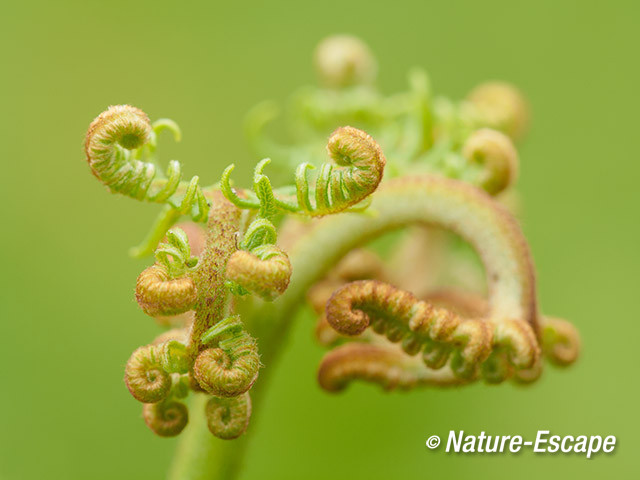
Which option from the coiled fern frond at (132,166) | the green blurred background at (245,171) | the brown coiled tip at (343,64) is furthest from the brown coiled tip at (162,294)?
the green blurred background at (245,171)

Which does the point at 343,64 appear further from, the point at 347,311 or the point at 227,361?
the point at 227,361

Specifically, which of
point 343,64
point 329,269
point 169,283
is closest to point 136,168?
point 169,283

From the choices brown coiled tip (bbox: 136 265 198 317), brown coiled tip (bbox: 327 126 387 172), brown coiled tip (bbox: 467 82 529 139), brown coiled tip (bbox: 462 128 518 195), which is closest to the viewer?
brown coiled tip (bbox: 136 265 198 317)

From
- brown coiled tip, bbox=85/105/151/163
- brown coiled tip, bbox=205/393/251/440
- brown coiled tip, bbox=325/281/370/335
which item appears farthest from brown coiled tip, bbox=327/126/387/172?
brown coiled tip, bbox=205/393/251/440

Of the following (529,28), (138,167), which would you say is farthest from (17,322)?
(529,28)

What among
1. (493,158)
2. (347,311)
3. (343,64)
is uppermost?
(343,64)

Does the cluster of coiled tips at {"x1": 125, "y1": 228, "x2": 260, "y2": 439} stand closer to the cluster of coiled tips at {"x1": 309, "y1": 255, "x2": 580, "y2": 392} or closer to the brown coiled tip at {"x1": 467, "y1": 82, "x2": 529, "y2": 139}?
the cluster of coiled tips at {"x1": 309, "y1": 255, "x2": 580, "y2": 392}
